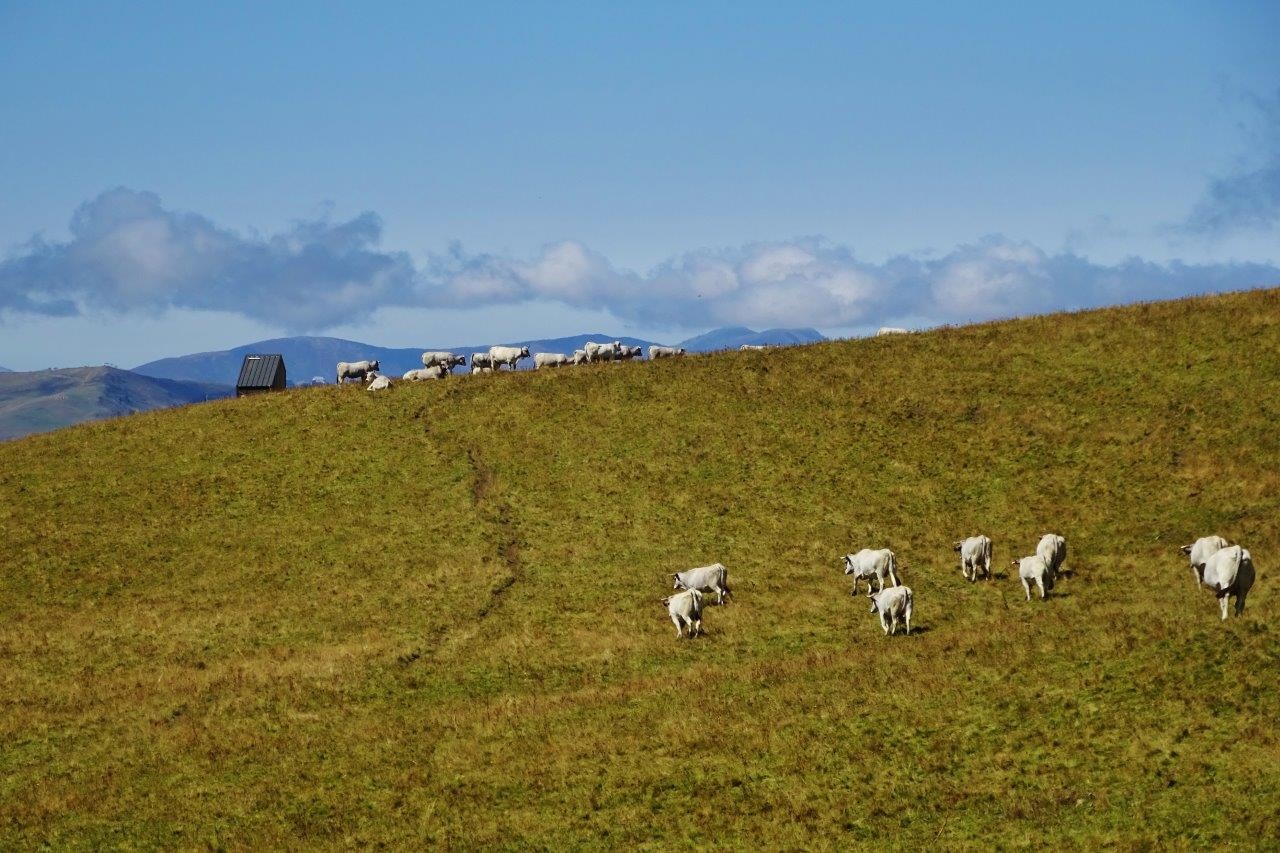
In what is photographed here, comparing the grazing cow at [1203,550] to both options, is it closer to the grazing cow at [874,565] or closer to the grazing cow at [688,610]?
the grazing cow at [874,565]

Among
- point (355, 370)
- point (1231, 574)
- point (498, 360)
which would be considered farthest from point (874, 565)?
point (355, 370)

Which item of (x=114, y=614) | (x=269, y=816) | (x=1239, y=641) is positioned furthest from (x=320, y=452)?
(x=1239, y=641)

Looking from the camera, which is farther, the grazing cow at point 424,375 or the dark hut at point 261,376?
the dark hut at point 261,376

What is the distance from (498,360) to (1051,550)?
136 feet

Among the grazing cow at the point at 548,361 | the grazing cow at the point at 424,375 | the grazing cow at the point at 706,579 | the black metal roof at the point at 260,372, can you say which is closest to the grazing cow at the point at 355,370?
the grazing cow at the point at 424,375

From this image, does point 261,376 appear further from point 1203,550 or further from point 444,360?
point 1203,550

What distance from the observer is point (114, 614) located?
41938mm

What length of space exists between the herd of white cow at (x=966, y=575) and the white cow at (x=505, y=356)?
1306 inches

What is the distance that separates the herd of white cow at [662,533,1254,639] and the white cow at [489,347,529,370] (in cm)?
3318

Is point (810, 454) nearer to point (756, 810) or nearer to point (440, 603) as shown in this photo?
point (440, 603)

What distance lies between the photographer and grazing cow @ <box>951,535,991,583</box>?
131 ft

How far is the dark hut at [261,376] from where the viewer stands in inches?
2972

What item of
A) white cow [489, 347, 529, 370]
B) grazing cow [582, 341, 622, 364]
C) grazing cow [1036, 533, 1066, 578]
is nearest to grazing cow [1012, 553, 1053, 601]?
grazing cow [1036, 533, 1066, 578]

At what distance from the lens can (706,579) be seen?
39.2m
